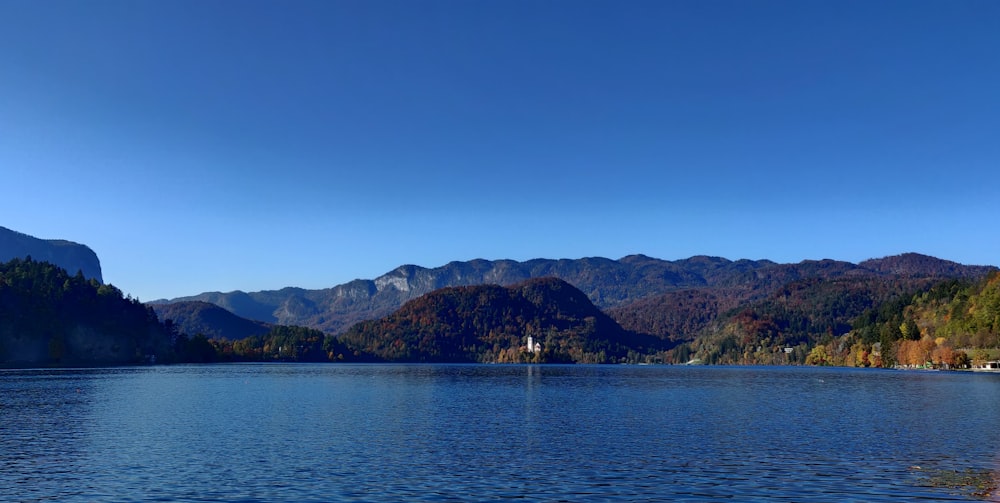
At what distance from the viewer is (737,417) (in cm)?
9262

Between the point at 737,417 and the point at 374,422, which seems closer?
the point at 374,422

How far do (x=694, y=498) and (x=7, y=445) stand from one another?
59.6 metres

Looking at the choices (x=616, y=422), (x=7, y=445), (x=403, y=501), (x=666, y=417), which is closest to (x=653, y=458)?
(x=403, y=501)

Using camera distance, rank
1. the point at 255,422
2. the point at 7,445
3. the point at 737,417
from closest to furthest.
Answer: the point at 7,445
the point at 255,422
the point at 737,417

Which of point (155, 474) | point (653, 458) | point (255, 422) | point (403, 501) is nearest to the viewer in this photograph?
point (403, 501)

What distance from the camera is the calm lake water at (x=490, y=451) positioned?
149 feet

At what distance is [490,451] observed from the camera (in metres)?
63.0

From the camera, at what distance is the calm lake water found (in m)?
45.6

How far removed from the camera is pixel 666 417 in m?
93.9

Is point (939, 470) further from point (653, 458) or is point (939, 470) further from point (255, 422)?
point (255, 422)

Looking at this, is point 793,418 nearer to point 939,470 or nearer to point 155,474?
point 939,470

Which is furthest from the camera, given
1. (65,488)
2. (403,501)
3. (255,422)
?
(255,422)

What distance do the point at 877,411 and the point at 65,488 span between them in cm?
9661

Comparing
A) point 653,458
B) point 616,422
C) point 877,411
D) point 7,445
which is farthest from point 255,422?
point 877,411
